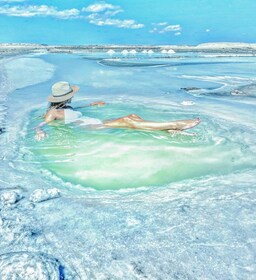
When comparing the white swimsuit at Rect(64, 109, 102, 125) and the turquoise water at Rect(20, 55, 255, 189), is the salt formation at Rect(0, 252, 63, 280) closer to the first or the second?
the turquoise water at Rect(20, 55, 255, 189)

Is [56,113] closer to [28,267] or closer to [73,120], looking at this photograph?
[73,120]

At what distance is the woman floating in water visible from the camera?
5.46 metres

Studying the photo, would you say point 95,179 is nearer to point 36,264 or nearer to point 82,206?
point 82,206

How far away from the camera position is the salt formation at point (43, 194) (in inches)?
133

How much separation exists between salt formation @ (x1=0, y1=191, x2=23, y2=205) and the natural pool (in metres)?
0.08

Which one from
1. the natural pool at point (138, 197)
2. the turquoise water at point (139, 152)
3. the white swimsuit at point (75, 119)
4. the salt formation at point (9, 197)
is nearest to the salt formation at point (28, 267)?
the natural pool at point (138, 197)

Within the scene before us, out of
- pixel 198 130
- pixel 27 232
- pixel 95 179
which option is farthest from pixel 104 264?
pixel 198 130

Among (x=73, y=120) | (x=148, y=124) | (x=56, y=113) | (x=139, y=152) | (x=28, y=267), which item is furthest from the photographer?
(x=73, y=120)

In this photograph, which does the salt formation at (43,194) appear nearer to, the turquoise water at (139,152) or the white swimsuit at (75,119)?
the turquoise water at (139,152)

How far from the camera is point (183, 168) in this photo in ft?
14.4

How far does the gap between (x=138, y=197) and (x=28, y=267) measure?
1561 mm

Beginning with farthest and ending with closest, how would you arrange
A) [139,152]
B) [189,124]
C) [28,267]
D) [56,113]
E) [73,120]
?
[73,120]
[56,113]
[189,124]
[139,152]
[28,267]

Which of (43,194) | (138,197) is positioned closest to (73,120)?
(43,194)

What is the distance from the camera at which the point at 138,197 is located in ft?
11.6
